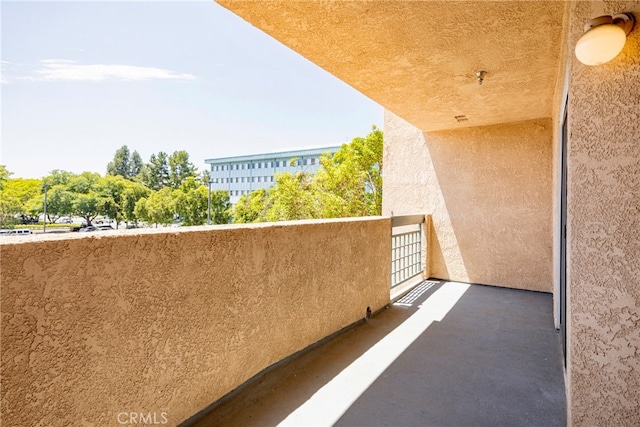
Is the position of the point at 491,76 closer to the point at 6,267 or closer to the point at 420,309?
the point at 420,309

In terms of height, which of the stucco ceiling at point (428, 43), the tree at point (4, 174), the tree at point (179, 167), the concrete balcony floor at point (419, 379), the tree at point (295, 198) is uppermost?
the tree at point (179, 167)

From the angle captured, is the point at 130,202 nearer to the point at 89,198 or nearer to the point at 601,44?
the point at 89,198

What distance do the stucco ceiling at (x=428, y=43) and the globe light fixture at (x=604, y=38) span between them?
40.7 inches

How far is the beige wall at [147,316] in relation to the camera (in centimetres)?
130

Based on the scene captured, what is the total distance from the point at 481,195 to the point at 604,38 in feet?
15.4

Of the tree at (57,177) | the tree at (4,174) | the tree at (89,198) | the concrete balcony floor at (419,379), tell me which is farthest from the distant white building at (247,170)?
the concrete balcony floor at (419,379)

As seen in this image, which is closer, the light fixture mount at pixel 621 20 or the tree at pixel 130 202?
the light fixture mount at pixel 621 20

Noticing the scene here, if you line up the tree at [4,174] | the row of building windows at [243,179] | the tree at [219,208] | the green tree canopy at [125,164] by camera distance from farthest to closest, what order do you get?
1. the green tree canopy at [125,164]
2. the row of building windows at [243,179]
3. the tree at [219,208]
4. the tree at [4,174]

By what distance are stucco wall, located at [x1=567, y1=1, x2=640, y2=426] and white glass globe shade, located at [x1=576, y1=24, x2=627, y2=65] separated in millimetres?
166

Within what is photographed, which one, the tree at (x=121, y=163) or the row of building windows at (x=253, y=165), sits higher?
the tree at (x=121, y=163)

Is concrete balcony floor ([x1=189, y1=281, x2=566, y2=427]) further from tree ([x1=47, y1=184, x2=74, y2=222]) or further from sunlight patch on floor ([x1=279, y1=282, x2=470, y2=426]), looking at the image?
tree ([x1=47, y1=184, x2=74, y2=222])

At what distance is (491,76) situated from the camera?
3.65 meters

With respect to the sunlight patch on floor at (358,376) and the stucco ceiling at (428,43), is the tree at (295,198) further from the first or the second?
the sunlight patch on floor at (358,376)

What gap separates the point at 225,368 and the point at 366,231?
2.31 metres
